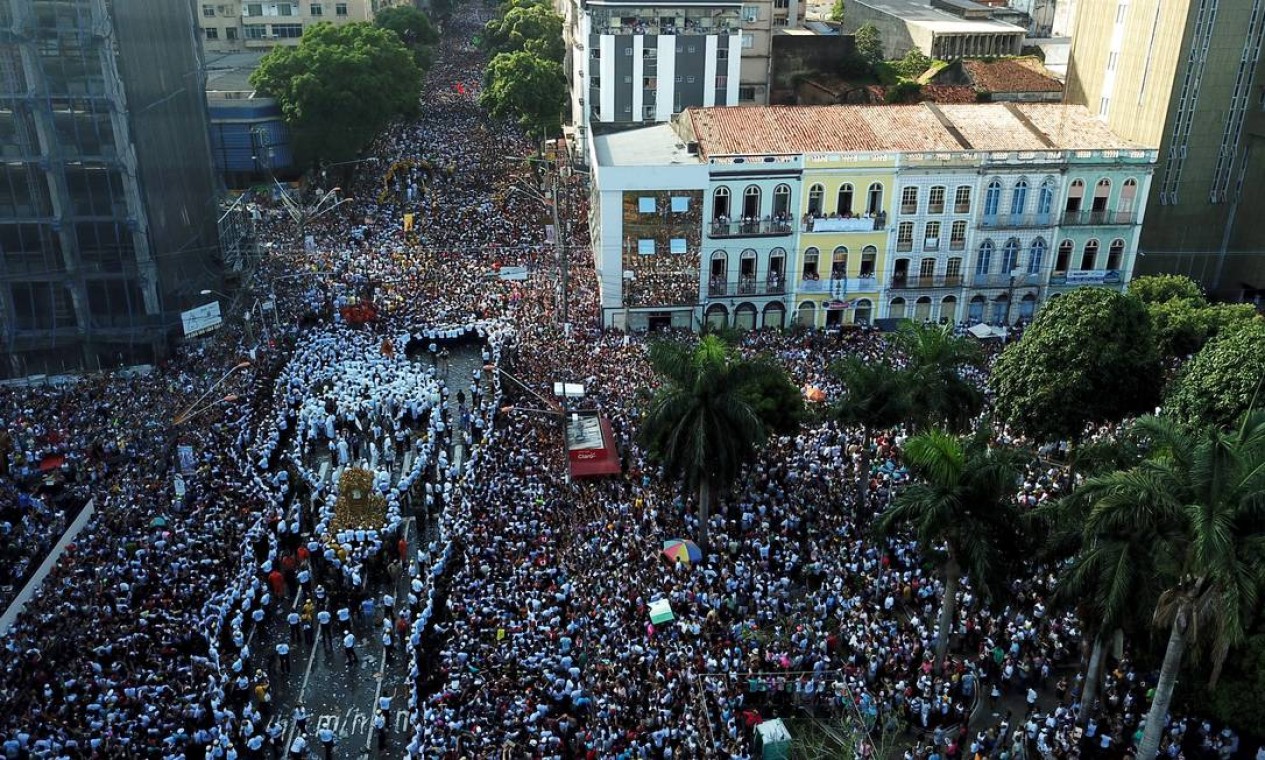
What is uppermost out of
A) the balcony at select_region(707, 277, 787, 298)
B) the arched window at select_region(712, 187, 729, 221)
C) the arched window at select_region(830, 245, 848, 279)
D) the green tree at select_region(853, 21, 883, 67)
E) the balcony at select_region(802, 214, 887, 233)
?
the green tree at select_region(853, 21, 883, 67)

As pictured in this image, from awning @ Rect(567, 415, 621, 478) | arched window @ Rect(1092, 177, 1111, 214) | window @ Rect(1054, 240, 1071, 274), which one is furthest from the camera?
window @ Rect(1054, 240, 1071, 274)

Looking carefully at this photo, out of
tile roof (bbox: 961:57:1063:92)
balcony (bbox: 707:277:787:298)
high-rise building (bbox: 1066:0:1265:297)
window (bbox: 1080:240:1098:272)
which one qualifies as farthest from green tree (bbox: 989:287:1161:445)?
tile roof (bbox: 961:57:1063:92)

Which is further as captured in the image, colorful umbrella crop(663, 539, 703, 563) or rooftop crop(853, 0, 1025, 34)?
rooftop crop(853, 0, 1025, 34)

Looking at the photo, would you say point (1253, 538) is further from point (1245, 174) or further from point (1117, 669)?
point (1245, 174)

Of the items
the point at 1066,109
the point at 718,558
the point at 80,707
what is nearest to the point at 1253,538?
the point at 718,558

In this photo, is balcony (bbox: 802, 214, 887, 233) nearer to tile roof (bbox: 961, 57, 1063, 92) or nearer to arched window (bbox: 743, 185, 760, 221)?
arched window (bbox: 743, 185, 760, 221)

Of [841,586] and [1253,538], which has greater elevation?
[1253,538]

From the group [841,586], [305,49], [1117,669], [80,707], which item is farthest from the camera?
[305,49]

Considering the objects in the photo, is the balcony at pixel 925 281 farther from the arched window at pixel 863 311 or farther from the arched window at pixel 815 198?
the arched window at pixel 815 198
